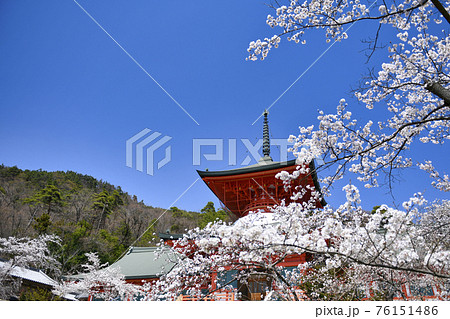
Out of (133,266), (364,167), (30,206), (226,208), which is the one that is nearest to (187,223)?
(30,206)

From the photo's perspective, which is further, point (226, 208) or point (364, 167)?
point (226, 208)

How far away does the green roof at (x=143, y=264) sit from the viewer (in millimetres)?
8571

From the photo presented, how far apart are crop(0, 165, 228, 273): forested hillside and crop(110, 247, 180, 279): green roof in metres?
3.41

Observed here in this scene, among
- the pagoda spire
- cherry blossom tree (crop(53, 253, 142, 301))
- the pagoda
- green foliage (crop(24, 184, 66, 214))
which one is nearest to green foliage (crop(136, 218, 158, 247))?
green foliage (crop(24, 184, 66, 214))

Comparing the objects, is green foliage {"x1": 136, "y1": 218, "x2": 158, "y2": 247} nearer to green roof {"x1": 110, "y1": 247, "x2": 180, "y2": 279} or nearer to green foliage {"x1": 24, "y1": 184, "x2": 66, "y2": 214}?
green foliage {"x1": 24, "y1": 184, "x2": 66, "y2": 214}

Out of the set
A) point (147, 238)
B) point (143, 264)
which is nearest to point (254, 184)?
point (143, 264)

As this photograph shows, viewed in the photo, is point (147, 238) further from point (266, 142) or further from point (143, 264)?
point (266, 142)

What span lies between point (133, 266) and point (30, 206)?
39.5 ft

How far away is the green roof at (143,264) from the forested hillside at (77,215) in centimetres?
341

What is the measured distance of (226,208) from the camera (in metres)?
9.17

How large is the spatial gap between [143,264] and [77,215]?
1221 cm

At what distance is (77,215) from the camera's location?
1967 cm
